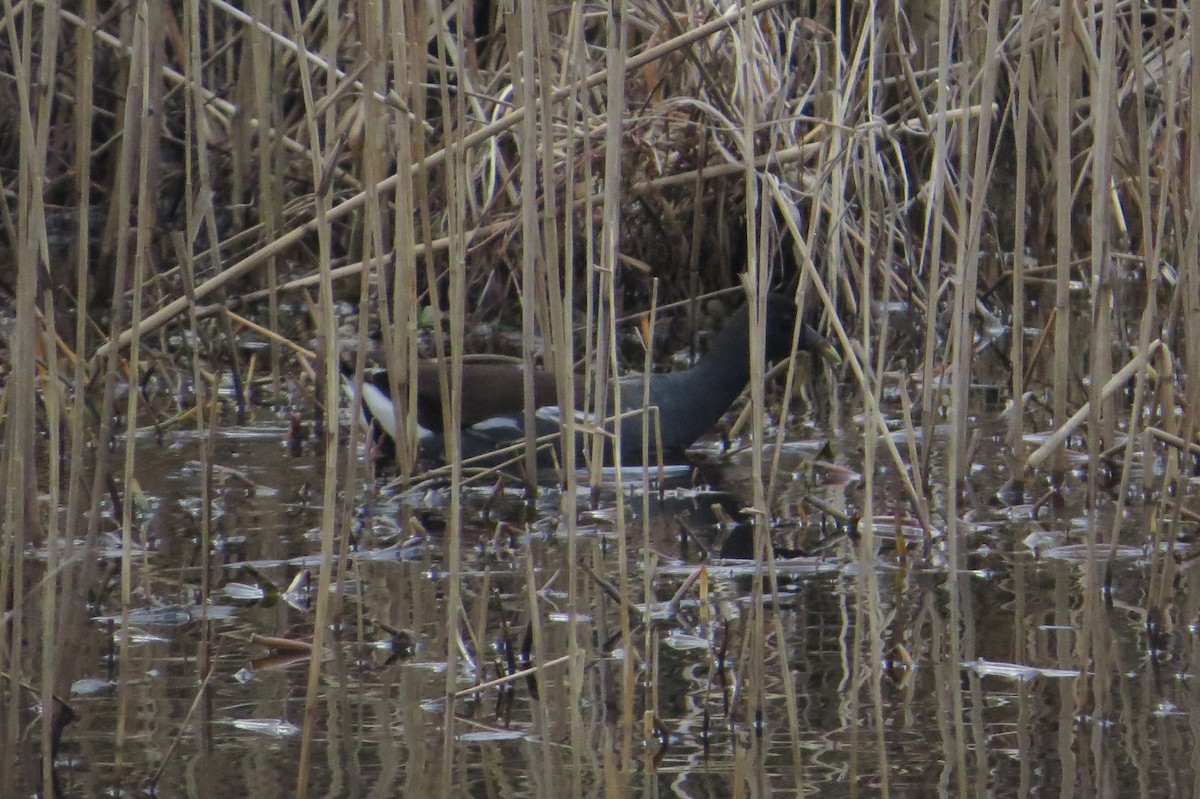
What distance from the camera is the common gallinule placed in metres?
4.49

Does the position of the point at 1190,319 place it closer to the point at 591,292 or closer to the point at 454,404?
the point at 591,292

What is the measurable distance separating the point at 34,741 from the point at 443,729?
0.52m

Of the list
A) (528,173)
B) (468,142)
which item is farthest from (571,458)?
(468,142)

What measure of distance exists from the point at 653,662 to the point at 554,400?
224cm

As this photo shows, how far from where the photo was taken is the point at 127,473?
2.25 meters

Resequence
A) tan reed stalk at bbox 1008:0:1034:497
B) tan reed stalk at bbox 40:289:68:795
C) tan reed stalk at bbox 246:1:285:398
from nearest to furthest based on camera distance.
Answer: tan reed stalk at bbox 40:289:68:795, tan reed stalk at bbox 1008:0:1034:497, tan reed stalk at bbox 246:1:285:398

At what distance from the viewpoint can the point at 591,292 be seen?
8.46 feet

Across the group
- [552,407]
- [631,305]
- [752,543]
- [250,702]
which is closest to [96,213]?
[631,305]

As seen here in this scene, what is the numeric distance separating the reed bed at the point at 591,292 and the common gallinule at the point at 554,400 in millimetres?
201

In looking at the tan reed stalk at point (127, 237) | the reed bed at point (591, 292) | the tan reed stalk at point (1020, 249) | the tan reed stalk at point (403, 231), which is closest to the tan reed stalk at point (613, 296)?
the reed bed at point (591, 292)

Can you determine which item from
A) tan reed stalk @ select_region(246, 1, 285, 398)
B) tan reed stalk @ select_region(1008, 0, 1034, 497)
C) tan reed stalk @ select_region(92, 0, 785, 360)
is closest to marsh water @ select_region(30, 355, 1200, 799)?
tan reed stalk @ select_region(1008, 0, 1034, 497)

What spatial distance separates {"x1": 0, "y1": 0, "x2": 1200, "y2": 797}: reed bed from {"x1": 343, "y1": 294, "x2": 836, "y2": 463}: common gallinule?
0.20 m

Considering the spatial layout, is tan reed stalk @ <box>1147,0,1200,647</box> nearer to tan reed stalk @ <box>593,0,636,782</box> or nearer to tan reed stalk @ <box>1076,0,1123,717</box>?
tan reed stalk @ <box>1076,0,1123,717</box>

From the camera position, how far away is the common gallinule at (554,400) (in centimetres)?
449
